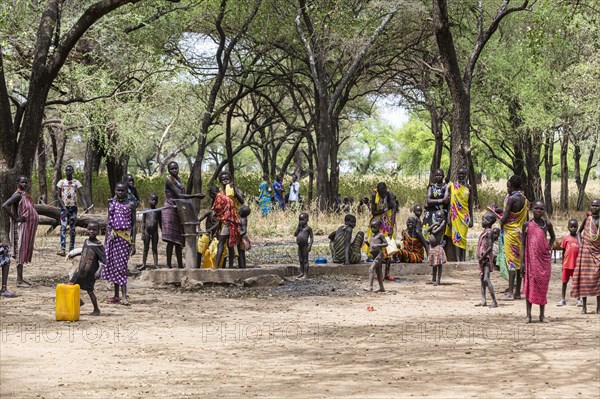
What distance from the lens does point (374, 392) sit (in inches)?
284

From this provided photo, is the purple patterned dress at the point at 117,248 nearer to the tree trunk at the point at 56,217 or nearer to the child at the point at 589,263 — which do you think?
the child at the point at 589,263

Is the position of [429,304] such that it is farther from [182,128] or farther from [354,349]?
[182,128]

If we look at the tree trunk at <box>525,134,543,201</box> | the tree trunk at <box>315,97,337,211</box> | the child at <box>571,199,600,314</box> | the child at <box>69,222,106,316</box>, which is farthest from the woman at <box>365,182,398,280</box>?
the tree trunk at <box>525,134,543,201</box>

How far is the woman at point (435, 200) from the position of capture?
16047 mm

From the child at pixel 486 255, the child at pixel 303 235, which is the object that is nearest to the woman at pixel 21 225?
the child at pixel 303 235

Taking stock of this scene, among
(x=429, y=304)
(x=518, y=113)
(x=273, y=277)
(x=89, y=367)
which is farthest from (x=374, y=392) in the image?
(x=518, y=113)

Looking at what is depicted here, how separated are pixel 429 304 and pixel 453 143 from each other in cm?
662

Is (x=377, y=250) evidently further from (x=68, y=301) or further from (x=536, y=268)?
(x=68, y=301)

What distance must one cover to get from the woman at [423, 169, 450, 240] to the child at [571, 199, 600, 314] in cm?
428

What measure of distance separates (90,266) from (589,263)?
596 cm

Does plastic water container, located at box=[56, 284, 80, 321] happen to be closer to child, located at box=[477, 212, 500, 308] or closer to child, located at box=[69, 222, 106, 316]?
child, located at box=[69, 222, 106, 316]

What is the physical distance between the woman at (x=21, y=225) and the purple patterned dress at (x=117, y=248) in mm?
1886

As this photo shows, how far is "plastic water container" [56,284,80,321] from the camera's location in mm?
10711

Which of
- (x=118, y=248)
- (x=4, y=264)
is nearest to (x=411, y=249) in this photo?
(x=118, y=248)
